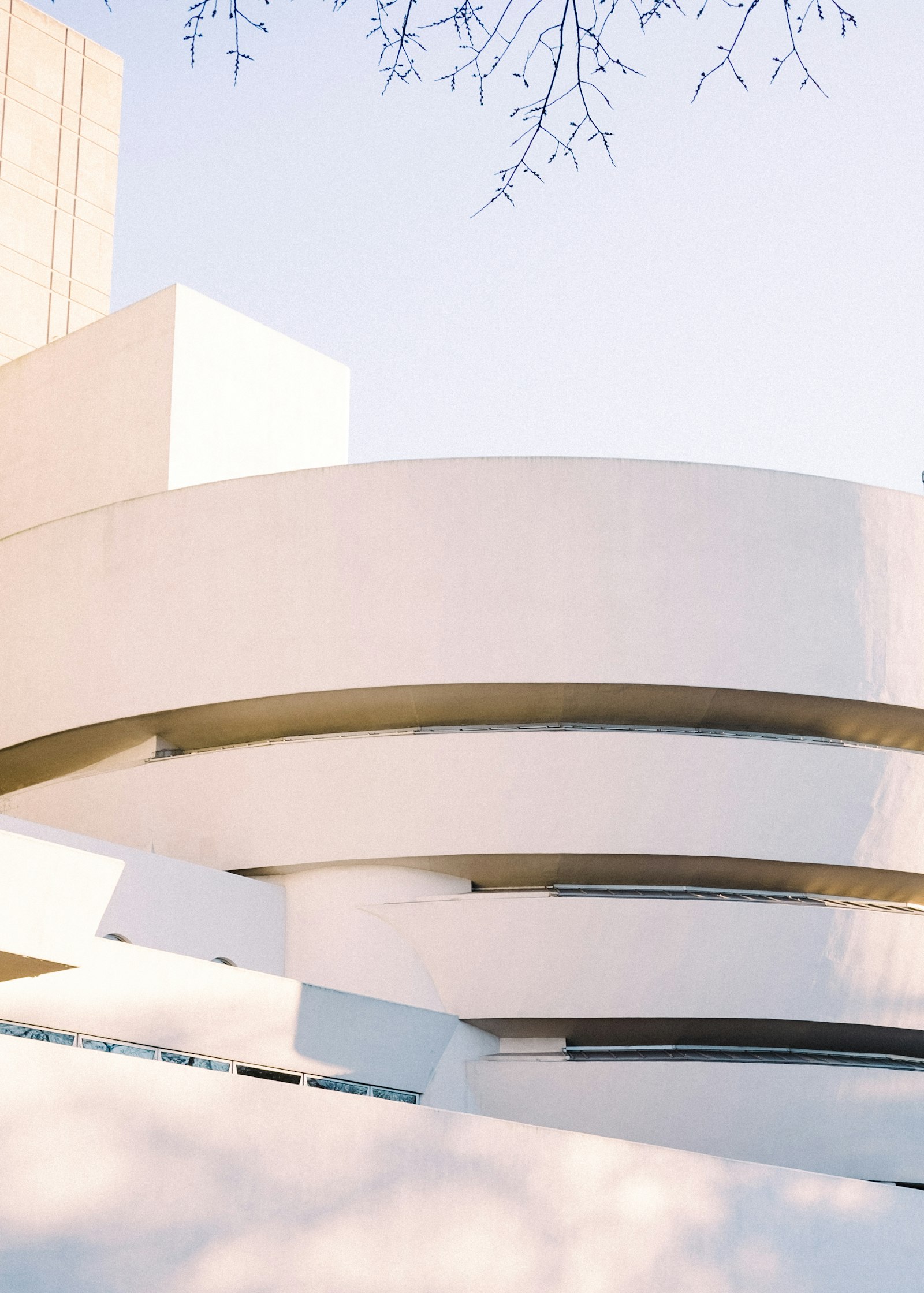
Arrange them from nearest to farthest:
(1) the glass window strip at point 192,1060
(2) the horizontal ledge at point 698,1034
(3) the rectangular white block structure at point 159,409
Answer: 1. (1) the glass window strip at point 192,1060
2. (2) the horizontal ledge at point 698,1034
3. (3) the rectangular white block structure at point 159,409

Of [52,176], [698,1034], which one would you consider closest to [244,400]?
[52,176]

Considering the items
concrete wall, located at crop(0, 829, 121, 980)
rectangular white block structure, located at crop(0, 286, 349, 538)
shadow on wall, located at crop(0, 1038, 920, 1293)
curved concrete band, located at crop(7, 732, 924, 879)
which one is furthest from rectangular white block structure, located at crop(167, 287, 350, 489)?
shadow on wall, located at crop(0, 1038, 920, 1293)

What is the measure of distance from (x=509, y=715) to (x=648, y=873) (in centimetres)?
243

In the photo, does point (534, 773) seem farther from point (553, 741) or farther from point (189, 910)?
point (189, 910)

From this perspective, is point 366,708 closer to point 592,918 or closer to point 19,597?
point 592,918

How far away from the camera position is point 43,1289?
6.20 metres

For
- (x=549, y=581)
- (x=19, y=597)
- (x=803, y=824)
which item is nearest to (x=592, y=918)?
(x=803, y=824)

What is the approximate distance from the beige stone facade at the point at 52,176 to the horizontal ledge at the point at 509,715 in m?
10.4

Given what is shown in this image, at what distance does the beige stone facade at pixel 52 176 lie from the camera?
86.2ft

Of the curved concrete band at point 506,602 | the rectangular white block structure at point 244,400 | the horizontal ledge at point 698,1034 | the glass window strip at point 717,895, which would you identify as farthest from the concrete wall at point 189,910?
the rectangular white block structure at point 244,400

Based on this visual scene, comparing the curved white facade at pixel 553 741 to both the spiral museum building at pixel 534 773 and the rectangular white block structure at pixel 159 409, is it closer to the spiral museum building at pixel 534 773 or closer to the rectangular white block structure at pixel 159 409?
the spiral museum building at pixel 534 773

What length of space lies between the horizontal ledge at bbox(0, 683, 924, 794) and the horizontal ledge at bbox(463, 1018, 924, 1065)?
130 inches

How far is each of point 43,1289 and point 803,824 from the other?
12.0 meters

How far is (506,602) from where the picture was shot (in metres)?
16.7
